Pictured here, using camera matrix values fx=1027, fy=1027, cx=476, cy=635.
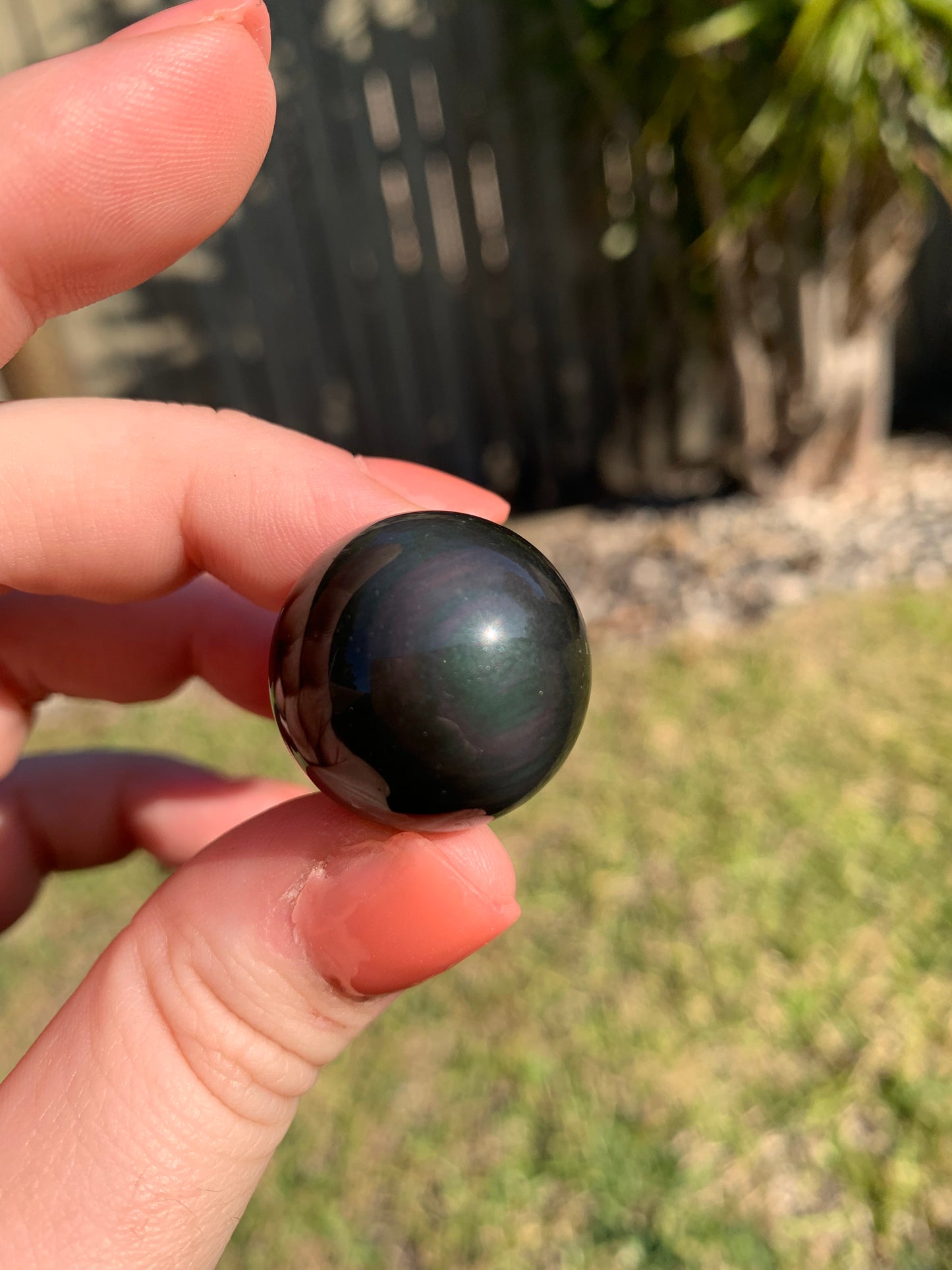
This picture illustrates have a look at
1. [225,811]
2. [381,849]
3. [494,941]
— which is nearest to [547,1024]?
[494,941]

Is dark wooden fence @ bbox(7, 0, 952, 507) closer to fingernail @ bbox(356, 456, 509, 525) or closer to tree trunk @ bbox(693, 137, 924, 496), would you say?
tree trunk @ bbox(693, 137, 924, 496)

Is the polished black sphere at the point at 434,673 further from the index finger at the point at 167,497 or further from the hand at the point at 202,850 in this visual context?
the index finger at the point at 167,497

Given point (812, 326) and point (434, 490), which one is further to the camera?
point (812, 326)

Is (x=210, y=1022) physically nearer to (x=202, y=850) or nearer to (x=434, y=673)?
(x=202, y=850)

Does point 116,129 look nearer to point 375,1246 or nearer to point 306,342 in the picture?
point 375,1246

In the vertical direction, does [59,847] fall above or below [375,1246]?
above

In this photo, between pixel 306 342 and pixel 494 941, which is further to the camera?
pixel 306 342

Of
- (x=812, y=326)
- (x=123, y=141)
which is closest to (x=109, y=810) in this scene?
(x=123, y=141)
